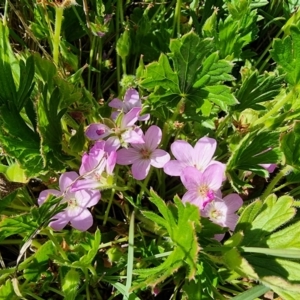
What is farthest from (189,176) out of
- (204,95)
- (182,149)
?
(204,95)

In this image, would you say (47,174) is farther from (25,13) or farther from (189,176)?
(25,13)

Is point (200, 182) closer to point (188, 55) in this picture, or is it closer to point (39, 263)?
point (188, 55)

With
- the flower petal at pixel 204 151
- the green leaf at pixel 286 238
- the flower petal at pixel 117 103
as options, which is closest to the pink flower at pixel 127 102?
the flower petal at pixel 117 103

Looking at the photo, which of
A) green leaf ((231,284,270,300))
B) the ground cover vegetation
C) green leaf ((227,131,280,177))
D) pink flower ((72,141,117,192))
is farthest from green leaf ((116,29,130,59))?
green leaf ((231,284,270,300))

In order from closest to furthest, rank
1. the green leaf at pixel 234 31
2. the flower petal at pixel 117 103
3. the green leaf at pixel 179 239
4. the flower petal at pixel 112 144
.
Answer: the green leaf at pixel 179 239, the flower petal at pixel 112 144, the flower petal at pixel 117 103, the green leaf at pixel 234 31

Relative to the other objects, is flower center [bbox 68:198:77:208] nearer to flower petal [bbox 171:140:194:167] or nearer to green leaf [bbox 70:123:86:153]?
green leaf [bbox 70:123:86:153]

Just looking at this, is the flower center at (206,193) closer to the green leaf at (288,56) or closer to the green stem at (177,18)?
the green leaf at (288,56)

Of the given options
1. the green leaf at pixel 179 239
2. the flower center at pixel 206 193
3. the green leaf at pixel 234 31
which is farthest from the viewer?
the green leaf at pixel 234 31
